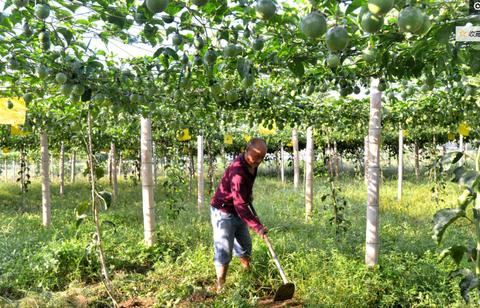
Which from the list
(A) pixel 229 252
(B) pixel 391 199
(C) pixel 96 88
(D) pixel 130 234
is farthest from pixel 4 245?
(B) pixel 391 199

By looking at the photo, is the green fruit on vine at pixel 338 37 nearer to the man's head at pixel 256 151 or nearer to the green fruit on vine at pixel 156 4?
the green fruit on vine at pixel 156 4

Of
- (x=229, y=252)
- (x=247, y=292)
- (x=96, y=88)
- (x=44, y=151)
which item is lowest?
(x=247, y=292)

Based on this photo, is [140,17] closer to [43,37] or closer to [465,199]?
[43,37]

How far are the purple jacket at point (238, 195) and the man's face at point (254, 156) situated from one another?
9 cm

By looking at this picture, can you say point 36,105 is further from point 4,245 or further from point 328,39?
point 328,39

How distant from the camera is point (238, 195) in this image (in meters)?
3.77

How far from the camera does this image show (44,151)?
7.41m

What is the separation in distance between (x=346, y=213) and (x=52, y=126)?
19.8 ft

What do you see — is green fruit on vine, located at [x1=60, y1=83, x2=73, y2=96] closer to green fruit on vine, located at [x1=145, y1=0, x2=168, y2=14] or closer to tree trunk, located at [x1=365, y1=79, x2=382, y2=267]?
green fruit on vine, located at [x1=145, y1=0, x2=168, y2=14]

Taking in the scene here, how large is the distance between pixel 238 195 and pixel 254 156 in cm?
41

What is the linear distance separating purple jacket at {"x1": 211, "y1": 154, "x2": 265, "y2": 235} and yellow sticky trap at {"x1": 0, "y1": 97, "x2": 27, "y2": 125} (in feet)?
6.34

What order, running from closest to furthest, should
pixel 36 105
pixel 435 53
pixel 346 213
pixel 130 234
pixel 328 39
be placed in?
pixel 328 39 → pixel 435 53 → pixel 36 105 → pixel 130 234 → pixel 346 213

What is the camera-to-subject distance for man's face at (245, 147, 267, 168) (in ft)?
12.4

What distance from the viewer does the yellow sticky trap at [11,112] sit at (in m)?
3.30
